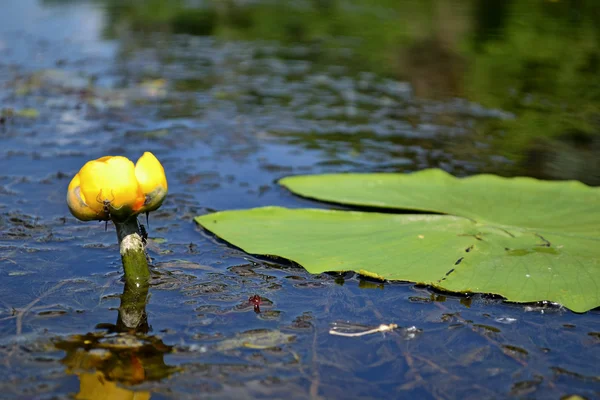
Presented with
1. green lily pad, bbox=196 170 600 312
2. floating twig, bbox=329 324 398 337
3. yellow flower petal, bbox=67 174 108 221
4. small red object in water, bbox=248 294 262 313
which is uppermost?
yellow flower petal, bbox=67 174 108 221

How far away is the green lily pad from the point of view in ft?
7.46

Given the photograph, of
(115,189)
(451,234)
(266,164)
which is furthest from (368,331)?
(266,164)

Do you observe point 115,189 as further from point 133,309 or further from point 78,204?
point 133,309

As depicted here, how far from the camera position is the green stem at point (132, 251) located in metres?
2.03

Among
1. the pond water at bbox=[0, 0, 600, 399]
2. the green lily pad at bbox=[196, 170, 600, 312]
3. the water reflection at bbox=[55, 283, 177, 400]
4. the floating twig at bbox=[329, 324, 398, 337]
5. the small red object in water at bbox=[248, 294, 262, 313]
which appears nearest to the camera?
the water reflection at bbox=[55, 283, 177, 400]

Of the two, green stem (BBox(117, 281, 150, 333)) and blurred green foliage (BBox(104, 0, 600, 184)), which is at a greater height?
blurred green foliage (BBox(104, 0, 600, 184))

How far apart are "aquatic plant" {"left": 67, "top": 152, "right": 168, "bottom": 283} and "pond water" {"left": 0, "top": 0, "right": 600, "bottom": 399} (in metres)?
0.37

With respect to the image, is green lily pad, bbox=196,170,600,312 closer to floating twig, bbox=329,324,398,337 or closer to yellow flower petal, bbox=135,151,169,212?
floating twig, bbox=329,324,398,337

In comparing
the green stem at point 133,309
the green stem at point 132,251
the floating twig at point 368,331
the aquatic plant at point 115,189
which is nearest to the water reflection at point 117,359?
the green stem at point 133,309

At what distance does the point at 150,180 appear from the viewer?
1892mm

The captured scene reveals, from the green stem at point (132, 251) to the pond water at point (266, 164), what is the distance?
0.10 metres

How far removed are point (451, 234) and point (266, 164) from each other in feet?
5.32

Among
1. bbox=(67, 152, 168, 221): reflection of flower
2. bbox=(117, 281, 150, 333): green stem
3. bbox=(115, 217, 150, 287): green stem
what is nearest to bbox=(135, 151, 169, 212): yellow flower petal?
bbox=(67, 152, 168, 221): reflection of flower

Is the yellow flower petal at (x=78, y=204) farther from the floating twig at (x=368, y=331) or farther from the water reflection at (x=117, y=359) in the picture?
the floating twig at (x=368, y=331)
